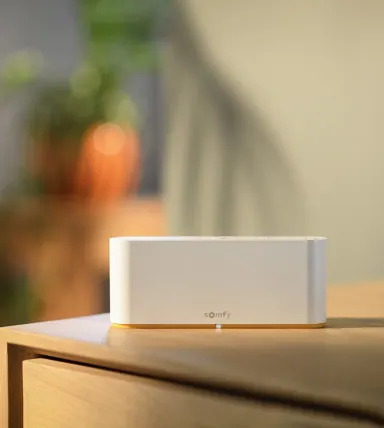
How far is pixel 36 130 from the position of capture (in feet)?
5.15

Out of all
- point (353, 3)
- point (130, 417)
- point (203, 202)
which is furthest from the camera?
point (203, 202)

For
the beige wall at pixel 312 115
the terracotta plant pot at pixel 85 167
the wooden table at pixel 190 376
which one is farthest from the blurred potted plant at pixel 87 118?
the wooden table at pixel 190 376

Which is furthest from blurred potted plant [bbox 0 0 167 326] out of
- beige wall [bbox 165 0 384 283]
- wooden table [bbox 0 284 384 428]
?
wooden table [bbox 0 284 384 428]

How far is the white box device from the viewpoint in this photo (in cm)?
48

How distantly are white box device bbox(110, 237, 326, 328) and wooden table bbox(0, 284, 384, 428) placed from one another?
13mm

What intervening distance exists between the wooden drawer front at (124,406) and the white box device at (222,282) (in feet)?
0.22

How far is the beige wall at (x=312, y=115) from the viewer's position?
2.74 ft

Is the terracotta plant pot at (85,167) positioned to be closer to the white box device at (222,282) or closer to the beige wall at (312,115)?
the beige wall at (312,115)

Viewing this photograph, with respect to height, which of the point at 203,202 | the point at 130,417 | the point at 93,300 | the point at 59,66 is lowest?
the point at 93,300

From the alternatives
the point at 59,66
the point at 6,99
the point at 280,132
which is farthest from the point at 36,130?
the point at 280,132

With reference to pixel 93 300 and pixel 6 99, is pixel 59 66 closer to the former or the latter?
pixel 6 99

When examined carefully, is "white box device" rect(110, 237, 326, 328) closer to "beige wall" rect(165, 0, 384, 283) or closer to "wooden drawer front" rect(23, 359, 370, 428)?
"wooden drawer front" rect(23, 359, 370, 428)

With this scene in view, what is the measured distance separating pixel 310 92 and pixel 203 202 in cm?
22

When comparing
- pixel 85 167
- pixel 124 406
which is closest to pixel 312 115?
pixel 124 406
